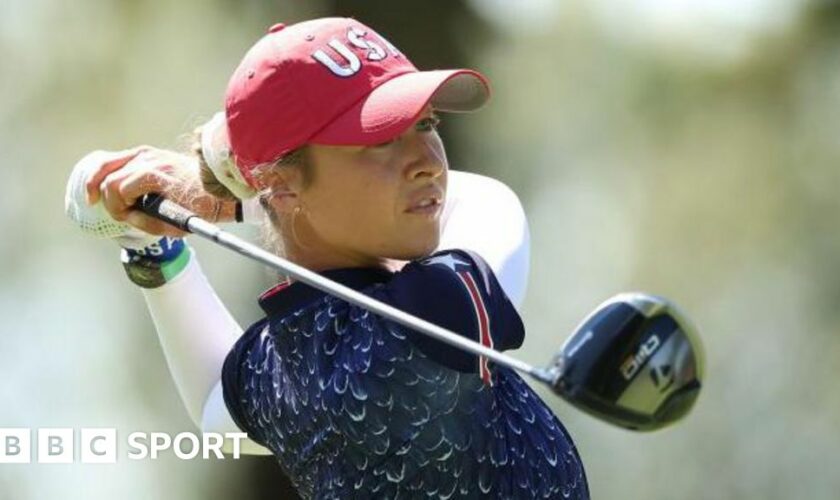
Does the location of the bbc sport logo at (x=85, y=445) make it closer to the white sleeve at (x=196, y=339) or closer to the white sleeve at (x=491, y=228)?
the white sleeve at (x=196, y=339)

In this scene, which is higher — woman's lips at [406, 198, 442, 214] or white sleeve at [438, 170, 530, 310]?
woman's lips at [406, 198, 442, 214]

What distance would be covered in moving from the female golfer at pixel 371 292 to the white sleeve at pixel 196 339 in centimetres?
11

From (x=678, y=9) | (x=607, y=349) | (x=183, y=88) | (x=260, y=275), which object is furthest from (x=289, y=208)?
(x=678, y=9)

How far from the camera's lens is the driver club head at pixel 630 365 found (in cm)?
160

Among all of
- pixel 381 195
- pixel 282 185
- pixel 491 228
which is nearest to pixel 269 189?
pixel 282 185

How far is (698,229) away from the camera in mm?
3627

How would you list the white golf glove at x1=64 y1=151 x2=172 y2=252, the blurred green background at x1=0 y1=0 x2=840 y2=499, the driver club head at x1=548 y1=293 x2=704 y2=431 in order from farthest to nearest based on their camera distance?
1. the blurred green background at x1=0 y1=0 x2=840 y2=499
2. the white golf glove at x1=64 y1=151 x2=172 y2=252
3. the driver club head at x1=548 y1=293 x2=704 y2=431

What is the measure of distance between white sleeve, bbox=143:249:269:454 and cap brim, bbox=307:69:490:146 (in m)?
0.36

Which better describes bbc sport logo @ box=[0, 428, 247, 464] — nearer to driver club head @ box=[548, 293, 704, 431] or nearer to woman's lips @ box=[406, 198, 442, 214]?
woman's lips @ box=[406, 198, 442, 214]

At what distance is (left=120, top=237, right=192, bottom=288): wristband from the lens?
6.77 feet

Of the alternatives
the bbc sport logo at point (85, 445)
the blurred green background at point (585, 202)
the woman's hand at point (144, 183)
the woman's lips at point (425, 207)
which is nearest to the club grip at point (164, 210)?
the woman's hand at point (144, 183)

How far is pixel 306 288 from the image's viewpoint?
5.91 feet

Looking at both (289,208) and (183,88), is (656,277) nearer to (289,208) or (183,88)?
(183,88)

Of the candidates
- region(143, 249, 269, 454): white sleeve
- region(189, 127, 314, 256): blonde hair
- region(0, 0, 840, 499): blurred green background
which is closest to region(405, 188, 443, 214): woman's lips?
region(189, 127, 314, 256): blonde hair
